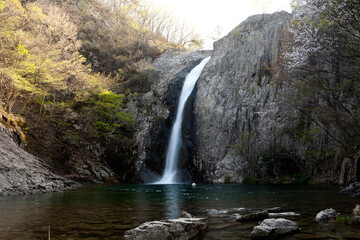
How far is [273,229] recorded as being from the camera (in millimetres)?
4801

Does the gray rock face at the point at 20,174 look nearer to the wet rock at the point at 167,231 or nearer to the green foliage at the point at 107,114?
the green foliage at the point at 107,114

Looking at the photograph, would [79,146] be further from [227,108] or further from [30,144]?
[227,108]

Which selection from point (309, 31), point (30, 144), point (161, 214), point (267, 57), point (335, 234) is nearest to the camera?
point (335, 234)

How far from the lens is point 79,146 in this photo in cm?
2558

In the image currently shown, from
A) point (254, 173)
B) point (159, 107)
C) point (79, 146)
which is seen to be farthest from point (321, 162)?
point (79, 146)

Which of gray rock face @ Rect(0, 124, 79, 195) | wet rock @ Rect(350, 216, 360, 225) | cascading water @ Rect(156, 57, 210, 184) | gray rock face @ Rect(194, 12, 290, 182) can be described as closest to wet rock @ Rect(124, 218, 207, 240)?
wet rock @ Rect(350, 216, 360, 225)

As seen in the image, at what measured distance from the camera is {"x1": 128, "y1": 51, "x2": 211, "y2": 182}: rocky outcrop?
90.3 ft

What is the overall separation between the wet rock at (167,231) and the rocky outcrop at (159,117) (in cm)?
2209

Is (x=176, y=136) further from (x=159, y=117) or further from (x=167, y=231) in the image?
(x=167, y=231)

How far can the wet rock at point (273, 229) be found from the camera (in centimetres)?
469

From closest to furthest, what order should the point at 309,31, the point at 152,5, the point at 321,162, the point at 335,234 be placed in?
the point at 335,234 < the point at 309,31 < the point at 321,162 < the point at 152,5

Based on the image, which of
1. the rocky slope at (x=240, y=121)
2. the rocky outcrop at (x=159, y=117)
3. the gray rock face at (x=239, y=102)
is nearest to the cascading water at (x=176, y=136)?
the rocky outcrop at (x=159, y=117)

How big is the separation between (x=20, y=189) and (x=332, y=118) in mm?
17114

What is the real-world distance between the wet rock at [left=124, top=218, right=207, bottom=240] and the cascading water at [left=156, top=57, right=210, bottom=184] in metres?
21.4
